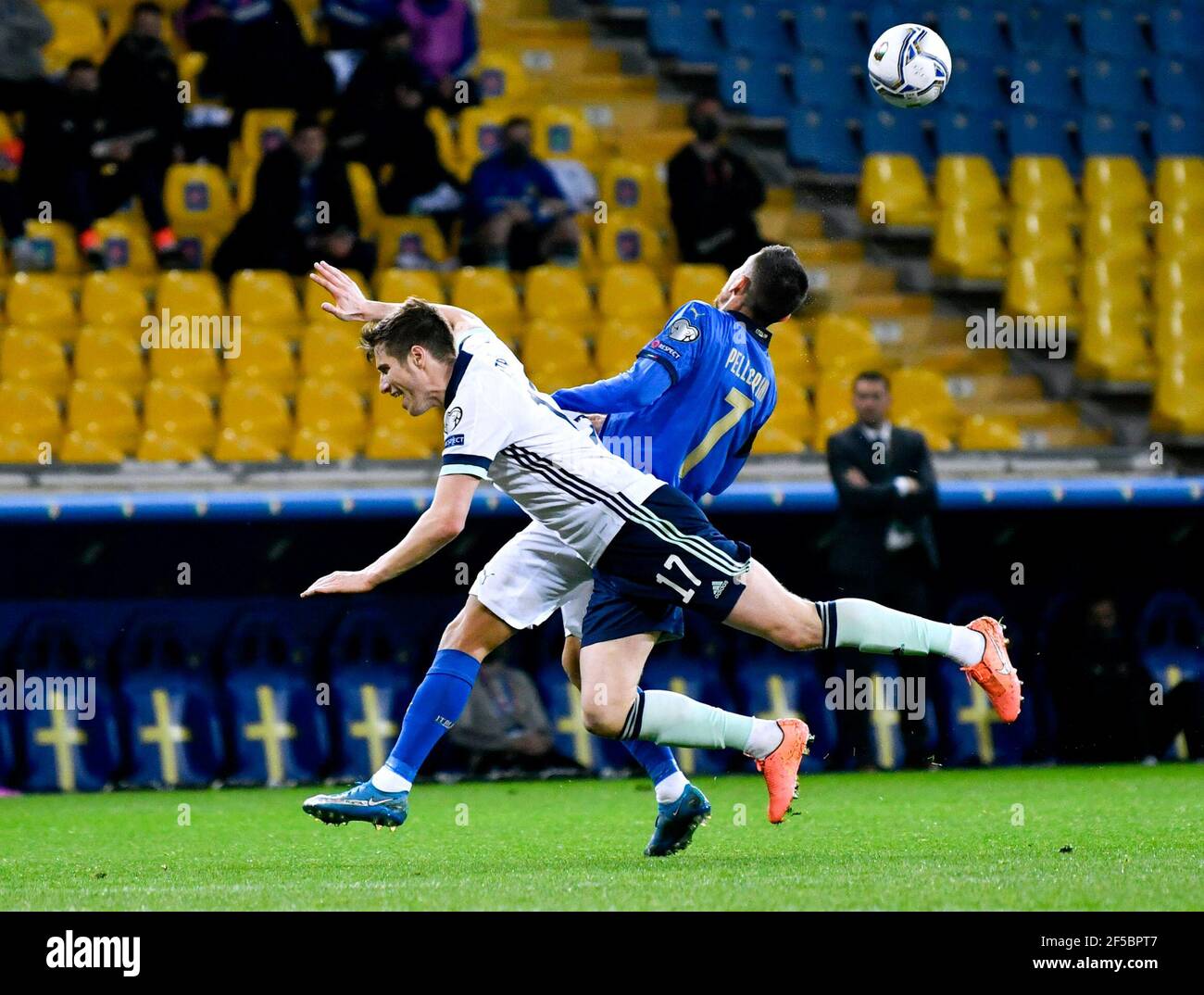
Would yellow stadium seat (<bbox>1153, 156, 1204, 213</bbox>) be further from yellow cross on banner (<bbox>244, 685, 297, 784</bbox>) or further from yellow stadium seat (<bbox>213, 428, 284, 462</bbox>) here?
yellow cross on banner (<bbox>244, 685, 297, 784</bbox>)

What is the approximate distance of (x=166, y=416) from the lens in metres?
12.1

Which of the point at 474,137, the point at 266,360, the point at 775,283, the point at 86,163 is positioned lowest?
the point at 775,283

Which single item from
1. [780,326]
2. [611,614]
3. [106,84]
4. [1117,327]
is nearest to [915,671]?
[780,326]

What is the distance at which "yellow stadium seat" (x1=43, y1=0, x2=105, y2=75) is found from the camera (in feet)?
47.7

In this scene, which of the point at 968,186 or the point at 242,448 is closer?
the point at 242,448

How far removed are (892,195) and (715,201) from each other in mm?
1809

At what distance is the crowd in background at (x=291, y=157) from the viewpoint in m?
13.0

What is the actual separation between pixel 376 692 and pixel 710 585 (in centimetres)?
480

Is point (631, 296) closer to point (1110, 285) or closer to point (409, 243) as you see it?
point (409, 243)

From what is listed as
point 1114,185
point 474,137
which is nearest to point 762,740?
point 474,137

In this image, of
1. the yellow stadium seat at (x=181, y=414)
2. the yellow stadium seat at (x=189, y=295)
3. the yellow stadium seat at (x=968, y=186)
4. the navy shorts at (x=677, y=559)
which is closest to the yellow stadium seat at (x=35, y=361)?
the yellow stadium seat at (x=181, y=414)

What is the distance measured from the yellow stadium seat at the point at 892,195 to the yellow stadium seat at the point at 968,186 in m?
0.13

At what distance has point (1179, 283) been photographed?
45.8 ft

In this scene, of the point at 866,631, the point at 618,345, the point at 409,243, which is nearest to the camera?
the point at 866,631
